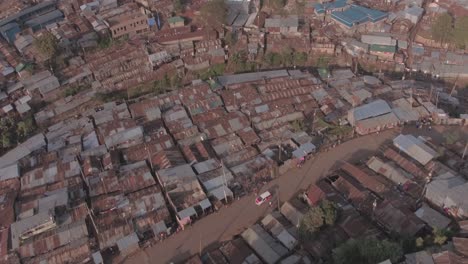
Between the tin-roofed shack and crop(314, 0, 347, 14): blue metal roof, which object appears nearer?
the tin-roofed shack

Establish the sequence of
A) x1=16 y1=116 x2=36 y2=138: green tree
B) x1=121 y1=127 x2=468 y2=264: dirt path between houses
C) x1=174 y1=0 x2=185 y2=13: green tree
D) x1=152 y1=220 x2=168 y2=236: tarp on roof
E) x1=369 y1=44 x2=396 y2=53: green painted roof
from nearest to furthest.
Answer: x1=121 y1=127 x2=468 y2=264: dirt path between houses < x1=152 y1=220 x2=168 y2=236: tarp on roof < x1=16 y1=116 x2=36 y2=138: green tree < x1=369 y1=44 x2=396 y2=53: green painted roof < x1=174 y1=0 x2=185 y2=13: green tree

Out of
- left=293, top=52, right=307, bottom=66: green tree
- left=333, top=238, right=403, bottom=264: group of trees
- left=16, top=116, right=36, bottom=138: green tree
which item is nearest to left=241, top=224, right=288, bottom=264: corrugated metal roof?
left=333, top=238, right=403, bottom=264: group of trees

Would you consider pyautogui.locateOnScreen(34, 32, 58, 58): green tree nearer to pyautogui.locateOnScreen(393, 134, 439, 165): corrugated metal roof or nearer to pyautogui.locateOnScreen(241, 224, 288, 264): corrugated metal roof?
pyautogui.locateOnScreen(241, 224, 288, 264): corrugated metal roof

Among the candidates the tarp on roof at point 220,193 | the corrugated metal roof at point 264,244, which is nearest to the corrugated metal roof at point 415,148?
the corrugated metal roof at point 264,244

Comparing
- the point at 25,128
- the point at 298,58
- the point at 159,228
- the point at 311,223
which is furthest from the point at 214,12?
the point at 311,223

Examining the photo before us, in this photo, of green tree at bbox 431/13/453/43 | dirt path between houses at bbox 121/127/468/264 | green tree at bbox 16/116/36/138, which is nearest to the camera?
dirt path between houses at bbox 121/127/468/264

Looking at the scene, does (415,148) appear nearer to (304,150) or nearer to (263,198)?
(304,150)

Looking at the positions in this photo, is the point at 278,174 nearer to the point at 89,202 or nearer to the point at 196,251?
the point at 196,251

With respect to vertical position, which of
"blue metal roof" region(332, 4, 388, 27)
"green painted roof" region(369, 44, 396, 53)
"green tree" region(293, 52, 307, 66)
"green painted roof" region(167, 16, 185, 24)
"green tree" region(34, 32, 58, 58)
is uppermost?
"green tree" region(34, 32, 58, 58)
